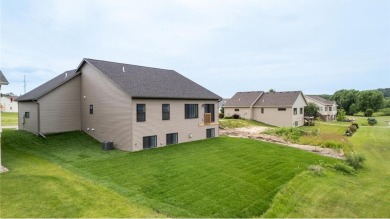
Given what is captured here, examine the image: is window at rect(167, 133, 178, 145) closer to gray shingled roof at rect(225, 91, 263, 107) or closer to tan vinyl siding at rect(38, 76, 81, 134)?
tan vinyl siding at rect(38, 76, 81, 134)

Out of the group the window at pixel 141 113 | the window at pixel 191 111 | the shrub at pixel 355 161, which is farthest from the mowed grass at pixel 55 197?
the shrub at pixel 355 161

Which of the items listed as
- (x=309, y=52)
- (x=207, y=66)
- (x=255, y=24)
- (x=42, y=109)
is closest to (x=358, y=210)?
(x=255, y=24)

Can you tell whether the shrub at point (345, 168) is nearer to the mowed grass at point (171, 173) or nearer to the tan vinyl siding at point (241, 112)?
the mowed grass at point (171, 173)

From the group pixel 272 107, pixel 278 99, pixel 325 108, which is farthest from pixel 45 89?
pixel 325 108

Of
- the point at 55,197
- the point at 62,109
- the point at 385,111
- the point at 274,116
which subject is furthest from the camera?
the point at 385,111

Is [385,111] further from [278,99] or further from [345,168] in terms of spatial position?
[345,168]

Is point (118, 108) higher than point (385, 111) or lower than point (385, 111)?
higher

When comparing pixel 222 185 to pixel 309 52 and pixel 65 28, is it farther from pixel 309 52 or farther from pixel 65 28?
pixel 309 52
